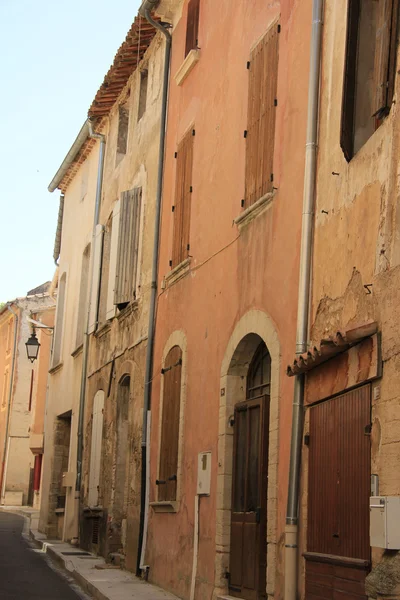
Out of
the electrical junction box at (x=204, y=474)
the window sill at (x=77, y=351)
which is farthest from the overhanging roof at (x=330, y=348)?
the window sill at (x=77, y=351)

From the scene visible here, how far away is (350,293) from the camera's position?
23.4ft

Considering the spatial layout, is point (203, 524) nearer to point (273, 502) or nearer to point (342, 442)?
point (273, 502)

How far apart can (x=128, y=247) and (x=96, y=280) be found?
2515 mm

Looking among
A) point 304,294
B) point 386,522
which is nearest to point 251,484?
point 304,294

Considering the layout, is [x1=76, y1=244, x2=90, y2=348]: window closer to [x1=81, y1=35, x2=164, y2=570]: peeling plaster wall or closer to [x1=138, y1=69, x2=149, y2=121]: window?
[x1=81, y1=35, x2=164, y2=570]: peeling plaster wall

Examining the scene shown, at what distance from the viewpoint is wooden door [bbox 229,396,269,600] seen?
8992 millimetres

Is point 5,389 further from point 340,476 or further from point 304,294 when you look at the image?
point 340,476

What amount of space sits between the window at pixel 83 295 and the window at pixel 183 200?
21.4ft

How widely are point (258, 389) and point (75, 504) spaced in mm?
8616

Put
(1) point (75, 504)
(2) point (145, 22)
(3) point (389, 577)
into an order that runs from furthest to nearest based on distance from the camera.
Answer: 1. (1) point (75, 504)
2. (2) point (145, 22)
3. (3) point (389, 577)

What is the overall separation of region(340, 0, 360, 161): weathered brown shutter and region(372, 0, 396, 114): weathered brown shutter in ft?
1.16

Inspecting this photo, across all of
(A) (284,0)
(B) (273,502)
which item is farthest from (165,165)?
(B) (273,502)

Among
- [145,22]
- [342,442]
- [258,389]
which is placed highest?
[145,22]

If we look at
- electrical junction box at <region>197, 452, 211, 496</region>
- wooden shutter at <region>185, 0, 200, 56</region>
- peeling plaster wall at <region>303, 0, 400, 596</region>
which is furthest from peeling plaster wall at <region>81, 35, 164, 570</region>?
peeling plaster wall at <region>303, 0, 400, 596</region>
